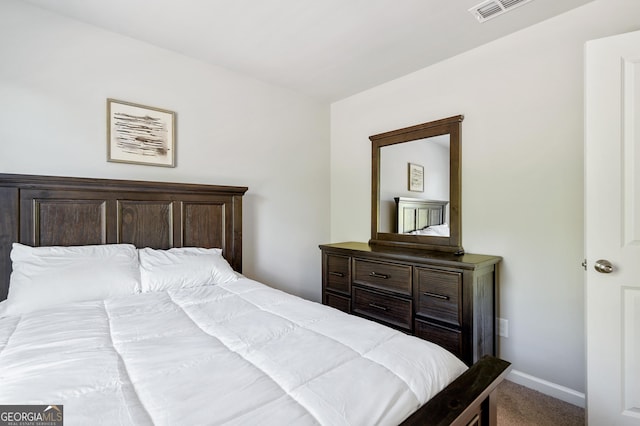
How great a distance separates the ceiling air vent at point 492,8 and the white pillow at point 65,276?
2641 mm

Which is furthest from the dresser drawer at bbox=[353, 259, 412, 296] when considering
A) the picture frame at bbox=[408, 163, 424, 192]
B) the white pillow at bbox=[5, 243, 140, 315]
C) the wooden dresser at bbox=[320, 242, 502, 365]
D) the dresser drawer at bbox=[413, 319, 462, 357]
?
the white pillow at bbox=[5, 243, 140, 315]

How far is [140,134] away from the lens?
89.4 inches

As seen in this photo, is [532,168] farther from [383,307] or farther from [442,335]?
[383,307]

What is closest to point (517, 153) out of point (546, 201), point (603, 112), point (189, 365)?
point (546, 201)

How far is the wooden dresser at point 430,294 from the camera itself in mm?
1957

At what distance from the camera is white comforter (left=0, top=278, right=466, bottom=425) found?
73 cm

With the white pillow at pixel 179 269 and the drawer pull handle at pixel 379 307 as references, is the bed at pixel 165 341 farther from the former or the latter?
the drawer pull handle at pixel 379 307

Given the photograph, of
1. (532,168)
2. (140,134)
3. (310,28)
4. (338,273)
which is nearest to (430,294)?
(338,273)

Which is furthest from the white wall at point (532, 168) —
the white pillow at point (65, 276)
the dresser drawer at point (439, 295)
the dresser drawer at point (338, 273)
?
the white pillow at point (65, 276)

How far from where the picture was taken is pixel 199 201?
2.44 metres

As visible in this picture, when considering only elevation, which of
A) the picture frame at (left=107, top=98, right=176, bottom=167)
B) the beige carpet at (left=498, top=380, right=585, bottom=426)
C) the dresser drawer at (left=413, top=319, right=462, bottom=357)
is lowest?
the beige carpet at (left=498, top=380, right=585, bottom=426)

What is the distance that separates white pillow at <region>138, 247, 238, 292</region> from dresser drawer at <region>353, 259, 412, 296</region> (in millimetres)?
1041

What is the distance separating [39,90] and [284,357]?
7.41 ft

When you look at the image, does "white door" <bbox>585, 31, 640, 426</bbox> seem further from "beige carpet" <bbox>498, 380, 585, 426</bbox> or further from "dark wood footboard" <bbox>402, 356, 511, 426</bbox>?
"dark wood footboard" <bbox>402, 356, 511, 426</bbox>
